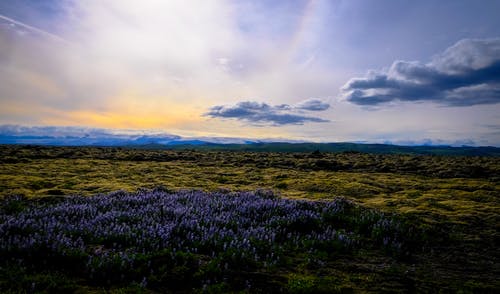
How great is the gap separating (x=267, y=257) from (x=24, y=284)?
4.90 metres

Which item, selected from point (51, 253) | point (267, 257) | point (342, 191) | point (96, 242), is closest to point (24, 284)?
point (51, 253)

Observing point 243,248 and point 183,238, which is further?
point 183,238

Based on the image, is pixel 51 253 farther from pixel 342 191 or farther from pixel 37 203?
pixel 342 191

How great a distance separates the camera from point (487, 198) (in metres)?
20.4

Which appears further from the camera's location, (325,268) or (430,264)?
(430,264)

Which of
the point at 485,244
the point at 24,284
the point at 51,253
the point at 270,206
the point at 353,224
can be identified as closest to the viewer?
the point at 24,284

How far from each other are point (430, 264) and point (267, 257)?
14.2 feet

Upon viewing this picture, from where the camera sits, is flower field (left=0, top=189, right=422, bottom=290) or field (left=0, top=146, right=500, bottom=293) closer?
field (left=0, top=146, right=500, bottom=293)

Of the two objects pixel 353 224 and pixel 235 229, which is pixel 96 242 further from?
pixel 353 224

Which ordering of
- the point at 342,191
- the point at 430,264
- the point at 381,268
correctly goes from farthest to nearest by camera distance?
1. the point at 342,191
2. the point at 430,264
3. the point at 381,268

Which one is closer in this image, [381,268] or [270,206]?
[381,268]

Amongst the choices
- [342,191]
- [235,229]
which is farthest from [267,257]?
[342,191]

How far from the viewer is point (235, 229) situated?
10.7m

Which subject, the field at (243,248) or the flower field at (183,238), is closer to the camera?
the field at (243,248)
